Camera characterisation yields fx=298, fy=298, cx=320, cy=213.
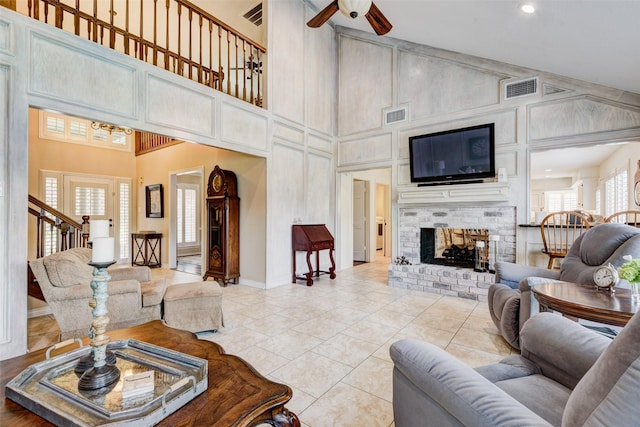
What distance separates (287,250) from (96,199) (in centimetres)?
523

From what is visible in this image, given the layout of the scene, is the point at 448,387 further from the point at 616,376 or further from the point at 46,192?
the point at 46,192

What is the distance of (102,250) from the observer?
4.01ft

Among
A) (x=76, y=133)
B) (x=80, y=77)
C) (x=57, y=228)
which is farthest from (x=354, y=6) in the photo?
(x=76, y=133)

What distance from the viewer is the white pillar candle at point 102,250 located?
1207 mm

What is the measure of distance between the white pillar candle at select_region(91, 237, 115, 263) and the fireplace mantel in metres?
4.70

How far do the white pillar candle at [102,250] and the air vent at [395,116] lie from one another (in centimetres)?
525

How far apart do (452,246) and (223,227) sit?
3.99 metres

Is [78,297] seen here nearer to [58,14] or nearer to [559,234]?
[58,14]

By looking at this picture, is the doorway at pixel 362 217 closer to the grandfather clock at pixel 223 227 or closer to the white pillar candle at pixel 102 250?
the grandfather clock at pixel 223 227

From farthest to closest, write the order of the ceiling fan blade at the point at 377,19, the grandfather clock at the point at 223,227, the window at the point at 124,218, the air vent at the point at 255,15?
the window at the point at 124,218, the air vent at the point at 255,15, the grandfather clock at the point at 223,227, the ceiling fan blade at the point at 377,19

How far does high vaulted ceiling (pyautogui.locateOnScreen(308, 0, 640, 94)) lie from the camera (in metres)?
2.79

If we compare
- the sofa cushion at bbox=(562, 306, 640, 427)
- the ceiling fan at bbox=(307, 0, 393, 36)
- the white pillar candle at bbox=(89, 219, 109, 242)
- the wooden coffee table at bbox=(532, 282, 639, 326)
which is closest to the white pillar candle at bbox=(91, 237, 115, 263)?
the white pillar candle at bbox=(89, 219, 109, 242)

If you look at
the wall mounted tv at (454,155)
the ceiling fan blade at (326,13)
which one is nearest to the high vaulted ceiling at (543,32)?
the wall mounted tv at (454,155)

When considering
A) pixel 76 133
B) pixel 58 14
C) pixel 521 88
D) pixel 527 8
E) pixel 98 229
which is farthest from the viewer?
pixel 76 133
